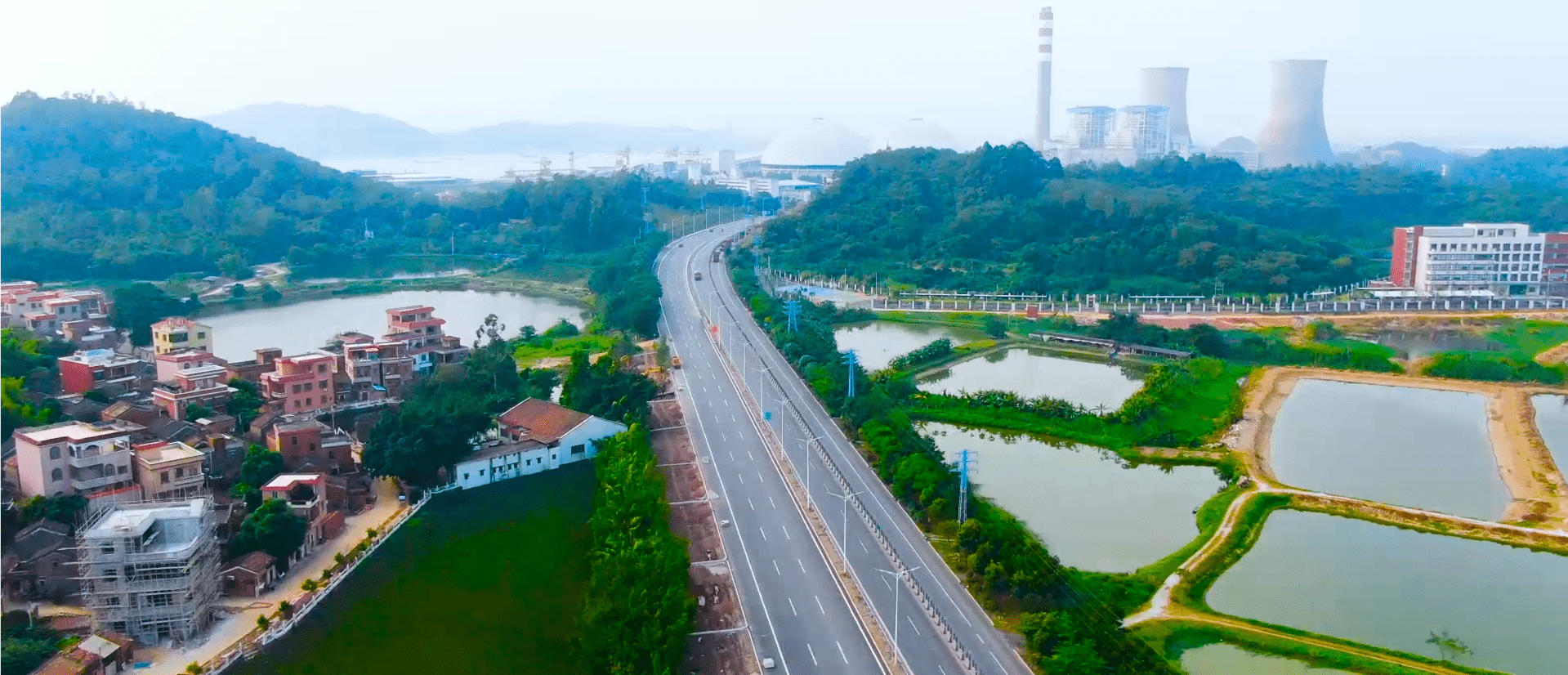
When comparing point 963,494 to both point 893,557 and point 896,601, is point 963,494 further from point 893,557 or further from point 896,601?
point 896,601

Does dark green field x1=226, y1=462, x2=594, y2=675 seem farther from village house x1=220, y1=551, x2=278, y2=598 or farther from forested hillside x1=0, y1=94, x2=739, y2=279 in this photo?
forested hillside x1=0, y1=94, x2=739, y2=279

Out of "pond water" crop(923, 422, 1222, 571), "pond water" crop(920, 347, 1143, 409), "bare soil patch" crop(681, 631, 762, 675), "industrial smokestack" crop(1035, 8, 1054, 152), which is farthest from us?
"industrial smokestack" crop(1035, 8, 1054, 152)

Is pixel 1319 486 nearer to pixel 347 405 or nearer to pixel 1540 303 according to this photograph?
pixel 347 405

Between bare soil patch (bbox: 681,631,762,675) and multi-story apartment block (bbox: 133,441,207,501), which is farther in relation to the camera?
multi-story apartment block (bbox: 133,441,207,501)

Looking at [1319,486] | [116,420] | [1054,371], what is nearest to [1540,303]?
[1054,371]

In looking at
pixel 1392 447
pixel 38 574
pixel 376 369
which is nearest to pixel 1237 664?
pixel 1392 447

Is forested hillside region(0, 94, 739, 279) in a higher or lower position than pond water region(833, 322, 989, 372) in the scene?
higher

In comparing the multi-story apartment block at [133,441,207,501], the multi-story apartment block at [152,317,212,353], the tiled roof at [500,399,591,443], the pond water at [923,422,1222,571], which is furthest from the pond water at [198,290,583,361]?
the pond water at [923,422,1222,571]
